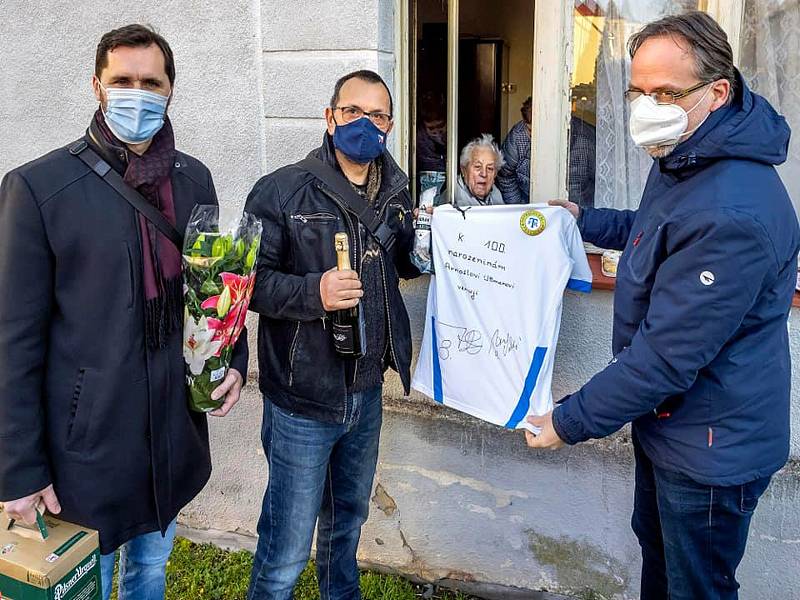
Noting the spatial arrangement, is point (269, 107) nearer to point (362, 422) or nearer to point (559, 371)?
point (362, 422)

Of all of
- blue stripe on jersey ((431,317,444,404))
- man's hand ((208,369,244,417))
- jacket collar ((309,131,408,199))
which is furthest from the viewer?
blue stripe on jersey ((431,317,444,404))

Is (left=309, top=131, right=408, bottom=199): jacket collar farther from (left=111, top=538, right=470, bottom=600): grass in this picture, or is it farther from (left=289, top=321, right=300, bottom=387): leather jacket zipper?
(left=111, top=538, right=470, bottom=600): grass

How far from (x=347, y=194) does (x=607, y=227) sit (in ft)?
3.03

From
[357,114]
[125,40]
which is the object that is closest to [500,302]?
[357,114]

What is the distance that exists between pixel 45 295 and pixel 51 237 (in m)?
0.15

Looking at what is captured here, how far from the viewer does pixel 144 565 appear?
8.03ft

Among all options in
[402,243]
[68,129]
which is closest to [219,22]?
[68,129]

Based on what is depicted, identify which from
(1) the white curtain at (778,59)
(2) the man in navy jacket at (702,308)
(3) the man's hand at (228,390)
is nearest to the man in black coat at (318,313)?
(3) the man's hand at (228,390)

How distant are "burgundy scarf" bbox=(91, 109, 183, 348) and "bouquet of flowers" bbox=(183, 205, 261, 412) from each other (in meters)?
0.04

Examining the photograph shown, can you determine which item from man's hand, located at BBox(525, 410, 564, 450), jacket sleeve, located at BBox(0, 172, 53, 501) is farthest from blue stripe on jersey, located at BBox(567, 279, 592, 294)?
jacket sleeve, located at BBox(0, 172, 53, 501)

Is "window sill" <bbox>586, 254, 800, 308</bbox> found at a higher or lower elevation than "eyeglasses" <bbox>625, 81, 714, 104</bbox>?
lower

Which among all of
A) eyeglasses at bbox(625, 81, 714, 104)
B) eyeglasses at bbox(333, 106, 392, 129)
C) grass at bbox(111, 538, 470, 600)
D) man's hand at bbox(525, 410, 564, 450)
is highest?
eyeglasses at bbox(625, 81, 714, 104)

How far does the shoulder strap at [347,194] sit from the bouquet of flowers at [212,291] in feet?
1.08

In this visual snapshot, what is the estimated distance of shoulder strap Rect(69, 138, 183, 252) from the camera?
2.05m
